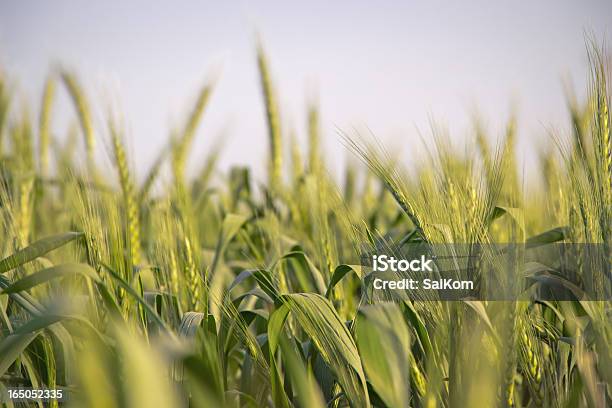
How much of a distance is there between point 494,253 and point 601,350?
0.64 ft

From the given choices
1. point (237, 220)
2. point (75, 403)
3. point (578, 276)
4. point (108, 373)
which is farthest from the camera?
point (237, 220)

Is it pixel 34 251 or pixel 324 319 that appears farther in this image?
pixel 34 251

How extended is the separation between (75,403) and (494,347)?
1.85 feet

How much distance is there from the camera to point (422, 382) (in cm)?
91

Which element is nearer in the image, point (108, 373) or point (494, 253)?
point (108, 373)

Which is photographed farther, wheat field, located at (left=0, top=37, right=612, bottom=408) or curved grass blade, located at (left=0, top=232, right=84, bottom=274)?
curved grass blade, located at (left=0, top=232, right=84, bottom=274)

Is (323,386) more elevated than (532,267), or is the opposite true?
(532,267)

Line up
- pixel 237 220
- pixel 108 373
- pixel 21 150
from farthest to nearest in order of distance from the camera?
pixel 21 150 → pixel 237 220 → pixel 108 373

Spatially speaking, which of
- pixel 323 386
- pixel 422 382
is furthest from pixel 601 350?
pixel 323 386

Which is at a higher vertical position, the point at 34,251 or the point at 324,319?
the point at 34,251

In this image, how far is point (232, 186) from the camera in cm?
276

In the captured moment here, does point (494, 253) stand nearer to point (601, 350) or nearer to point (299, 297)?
point (601, 350)

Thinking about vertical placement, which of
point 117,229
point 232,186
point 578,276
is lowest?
point 578,276

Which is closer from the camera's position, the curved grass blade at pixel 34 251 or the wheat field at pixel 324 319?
the wheat field at pixel 324 319
